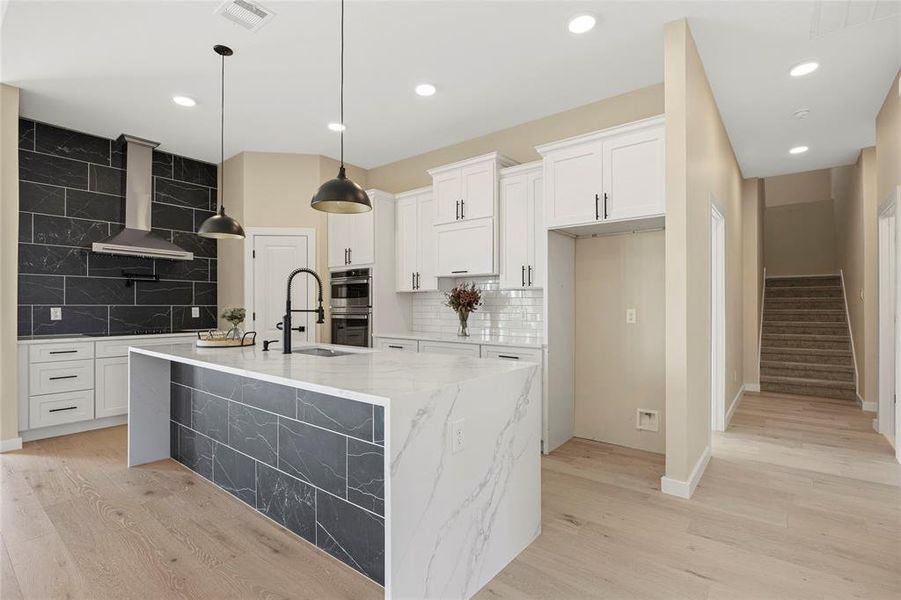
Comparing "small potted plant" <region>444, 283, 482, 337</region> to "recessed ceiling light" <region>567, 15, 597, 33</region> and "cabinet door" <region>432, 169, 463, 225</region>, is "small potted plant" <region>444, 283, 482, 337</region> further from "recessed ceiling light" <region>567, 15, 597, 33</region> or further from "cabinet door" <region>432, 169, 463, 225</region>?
"recessed ceiling light" <region>567, 15, 597, 33</region>

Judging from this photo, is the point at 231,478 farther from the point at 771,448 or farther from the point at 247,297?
the point at 771,448

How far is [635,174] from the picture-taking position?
10.5ft

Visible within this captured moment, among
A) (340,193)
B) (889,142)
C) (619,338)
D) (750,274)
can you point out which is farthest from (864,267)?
(340,193)

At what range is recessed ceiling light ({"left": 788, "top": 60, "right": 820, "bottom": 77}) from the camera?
129 inches

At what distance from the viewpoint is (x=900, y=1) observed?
2578 millimetres

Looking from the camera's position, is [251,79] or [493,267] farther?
[493,267]

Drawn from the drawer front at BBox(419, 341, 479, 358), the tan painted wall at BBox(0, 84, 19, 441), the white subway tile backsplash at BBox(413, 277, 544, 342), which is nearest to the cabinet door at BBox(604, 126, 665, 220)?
the white subway tile backsplash at BBox(413, 277, 544, 342)

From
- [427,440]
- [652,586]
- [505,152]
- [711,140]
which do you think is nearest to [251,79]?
[505,152]

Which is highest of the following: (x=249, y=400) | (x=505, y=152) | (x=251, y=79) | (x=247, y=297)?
(x=251, y=79)

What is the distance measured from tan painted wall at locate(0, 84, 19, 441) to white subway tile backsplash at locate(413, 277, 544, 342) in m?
3.54

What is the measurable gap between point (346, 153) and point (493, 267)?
246 cm

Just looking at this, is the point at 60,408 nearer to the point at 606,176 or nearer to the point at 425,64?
the point at 425,64

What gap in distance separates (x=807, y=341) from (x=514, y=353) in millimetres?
5478

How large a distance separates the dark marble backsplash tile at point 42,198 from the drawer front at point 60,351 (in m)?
1.32
